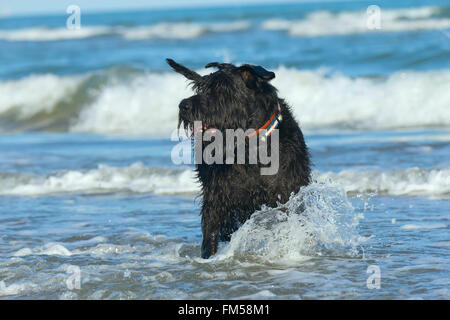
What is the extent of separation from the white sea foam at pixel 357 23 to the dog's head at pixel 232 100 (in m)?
20.7

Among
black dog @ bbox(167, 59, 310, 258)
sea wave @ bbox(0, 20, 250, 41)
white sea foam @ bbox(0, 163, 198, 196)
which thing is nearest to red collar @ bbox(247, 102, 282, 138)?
black dog @ bbox(167, 59, 310, 258)

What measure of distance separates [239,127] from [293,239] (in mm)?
1028

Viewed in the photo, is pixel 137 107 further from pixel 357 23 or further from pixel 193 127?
pixel 357 23

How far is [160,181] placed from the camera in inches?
343

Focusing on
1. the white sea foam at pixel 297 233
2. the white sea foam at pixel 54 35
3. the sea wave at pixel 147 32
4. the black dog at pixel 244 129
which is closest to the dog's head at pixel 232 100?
the black dog at pixel 244 129

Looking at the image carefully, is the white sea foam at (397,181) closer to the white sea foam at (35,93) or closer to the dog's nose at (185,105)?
the dog's nose at (185,105)

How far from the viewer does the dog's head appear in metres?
4.72

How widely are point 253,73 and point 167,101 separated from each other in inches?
452

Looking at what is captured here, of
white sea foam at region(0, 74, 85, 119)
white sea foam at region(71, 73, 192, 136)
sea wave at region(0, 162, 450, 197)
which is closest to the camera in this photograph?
sea wave at region(0, 162, 450, 197)

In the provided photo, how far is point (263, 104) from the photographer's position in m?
4.89

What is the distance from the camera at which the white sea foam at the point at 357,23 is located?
25609 millimetres

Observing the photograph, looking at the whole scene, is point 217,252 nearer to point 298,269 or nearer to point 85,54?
point 298,269

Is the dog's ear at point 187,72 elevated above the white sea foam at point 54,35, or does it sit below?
below

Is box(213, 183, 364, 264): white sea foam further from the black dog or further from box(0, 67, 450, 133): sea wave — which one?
box(0, 67, 450, 133): sea wave
